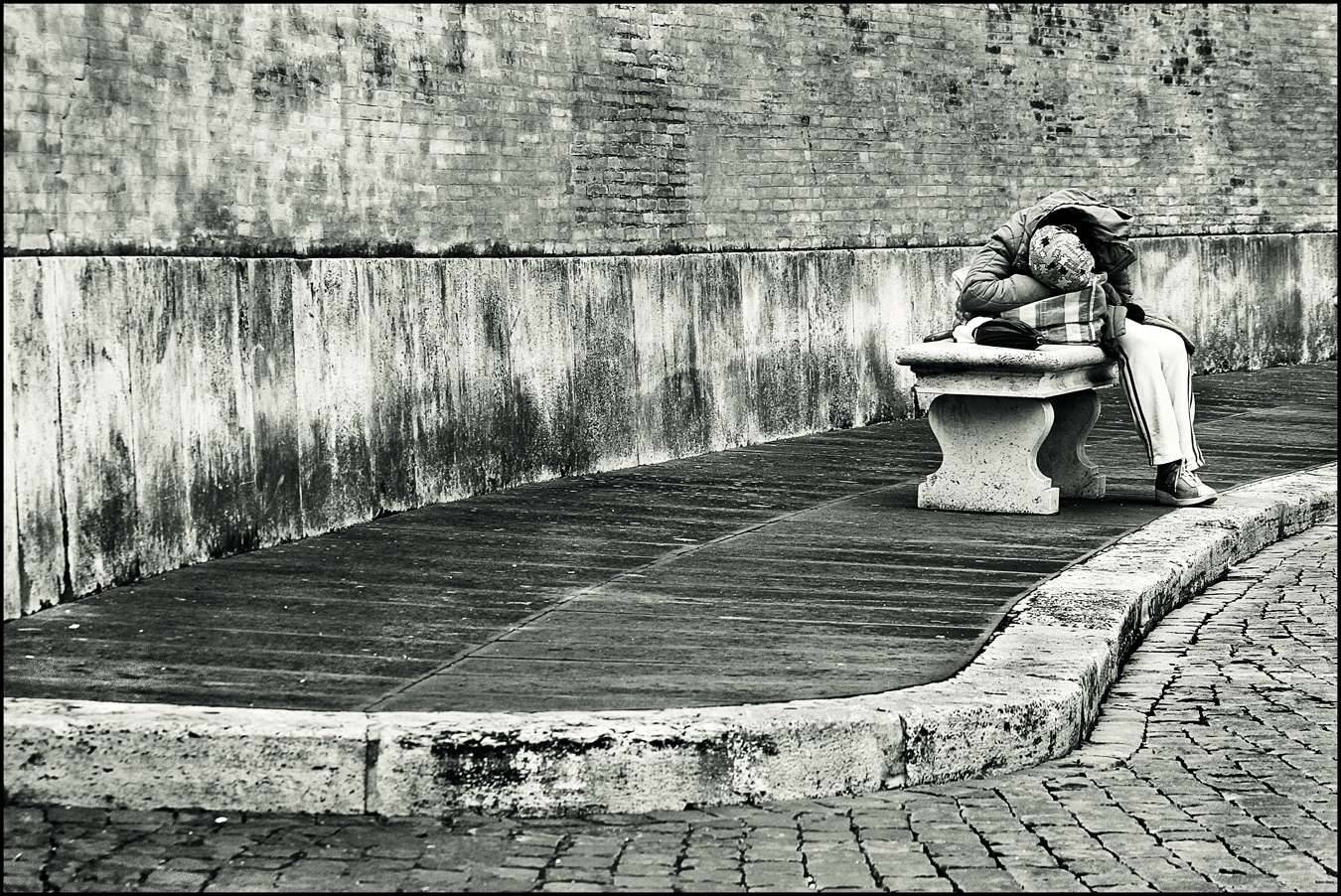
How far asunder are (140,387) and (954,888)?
12.0ft

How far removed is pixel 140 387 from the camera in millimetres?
6109

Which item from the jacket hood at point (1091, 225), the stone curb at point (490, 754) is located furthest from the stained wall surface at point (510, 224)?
the jacket hood at point (1091, 225)

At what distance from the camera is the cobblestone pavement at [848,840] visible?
3656mm

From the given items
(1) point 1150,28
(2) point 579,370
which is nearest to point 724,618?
(2) point 579,370

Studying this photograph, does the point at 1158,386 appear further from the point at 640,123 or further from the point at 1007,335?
the point at 640,123

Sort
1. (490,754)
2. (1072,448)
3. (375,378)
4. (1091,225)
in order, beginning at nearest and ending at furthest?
(490,754)
(375,378)
(1091,225)
(1072,448)

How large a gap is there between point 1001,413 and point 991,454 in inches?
7.7

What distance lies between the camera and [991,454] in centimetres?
760

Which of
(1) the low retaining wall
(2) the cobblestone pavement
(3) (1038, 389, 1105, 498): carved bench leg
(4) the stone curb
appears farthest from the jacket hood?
(4) the stone curb

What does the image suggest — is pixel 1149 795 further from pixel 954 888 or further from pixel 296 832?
pixel 296 832

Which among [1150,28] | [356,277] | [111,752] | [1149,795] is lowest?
[1149,795]

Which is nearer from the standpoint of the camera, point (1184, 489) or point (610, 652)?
point (610, 652)

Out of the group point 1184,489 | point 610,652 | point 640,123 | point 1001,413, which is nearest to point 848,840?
point 610,652

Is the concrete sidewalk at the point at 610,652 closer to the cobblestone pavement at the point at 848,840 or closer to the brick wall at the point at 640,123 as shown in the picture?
the cobblestone pavement at the point at 848,840
